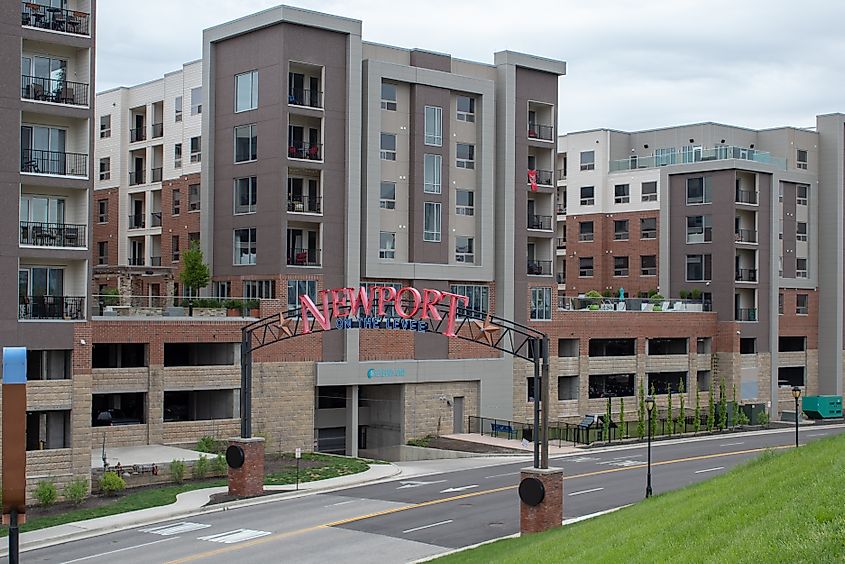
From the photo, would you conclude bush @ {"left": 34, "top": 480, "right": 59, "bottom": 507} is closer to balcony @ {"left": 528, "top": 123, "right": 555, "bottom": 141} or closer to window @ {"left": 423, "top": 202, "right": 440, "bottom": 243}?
window @ {"left": 423, "top": 202, "right": 440, "bottom": 243}

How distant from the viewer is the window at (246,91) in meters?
63.6

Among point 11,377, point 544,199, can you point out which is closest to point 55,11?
point 11,377

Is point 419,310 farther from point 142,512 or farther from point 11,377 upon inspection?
point 11,377

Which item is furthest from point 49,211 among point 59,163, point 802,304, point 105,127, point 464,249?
point 802,304

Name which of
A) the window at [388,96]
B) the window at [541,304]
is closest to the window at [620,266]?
the window at [541,304]

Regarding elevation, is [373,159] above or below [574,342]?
above

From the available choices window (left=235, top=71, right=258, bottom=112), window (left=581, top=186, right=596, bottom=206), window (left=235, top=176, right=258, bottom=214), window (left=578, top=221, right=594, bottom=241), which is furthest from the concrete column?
window (left=581, top=186, right=596, bottom=206)

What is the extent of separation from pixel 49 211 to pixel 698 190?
56.5 metres

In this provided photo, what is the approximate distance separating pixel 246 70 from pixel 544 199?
22700mm

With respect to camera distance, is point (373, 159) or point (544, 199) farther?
point (544, 199)

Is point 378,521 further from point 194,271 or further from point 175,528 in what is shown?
point 194,271

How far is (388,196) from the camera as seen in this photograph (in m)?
67.1

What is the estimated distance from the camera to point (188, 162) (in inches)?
2881

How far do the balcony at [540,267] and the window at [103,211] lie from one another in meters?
31.4
